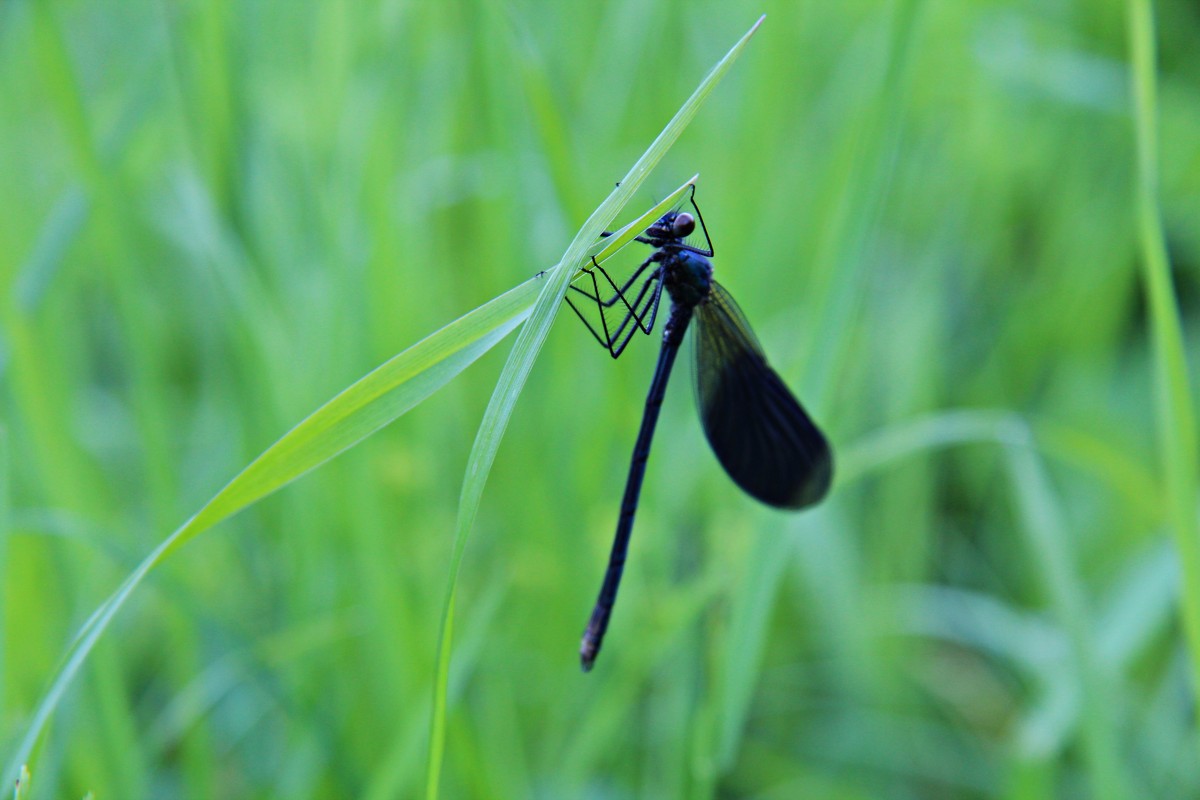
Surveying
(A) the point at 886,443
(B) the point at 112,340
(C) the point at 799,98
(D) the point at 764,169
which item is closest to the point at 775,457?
(A) the point at 886,443

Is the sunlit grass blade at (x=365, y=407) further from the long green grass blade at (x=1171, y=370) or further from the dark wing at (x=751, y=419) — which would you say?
the long green grass blade at (x=1171, y=370)

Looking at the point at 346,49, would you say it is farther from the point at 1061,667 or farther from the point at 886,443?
the point at 1061,667

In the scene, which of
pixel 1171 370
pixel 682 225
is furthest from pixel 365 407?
pixel 1171 370

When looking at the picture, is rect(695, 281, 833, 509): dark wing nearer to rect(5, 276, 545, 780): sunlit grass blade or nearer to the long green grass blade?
the long green grass blade

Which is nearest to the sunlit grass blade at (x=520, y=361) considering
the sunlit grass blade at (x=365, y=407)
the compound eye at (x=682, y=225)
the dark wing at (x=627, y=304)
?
the sunlit grass blade at (x=365, y=407)

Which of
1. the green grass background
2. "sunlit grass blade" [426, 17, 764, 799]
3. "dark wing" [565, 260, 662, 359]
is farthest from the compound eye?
"sunlit grass blade" [426, 17, 764, 799]

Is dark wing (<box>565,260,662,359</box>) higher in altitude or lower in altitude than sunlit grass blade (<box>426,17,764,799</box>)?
higher

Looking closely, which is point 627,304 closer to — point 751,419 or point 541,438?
point 751,419
